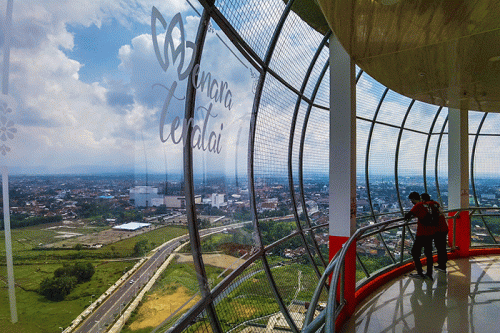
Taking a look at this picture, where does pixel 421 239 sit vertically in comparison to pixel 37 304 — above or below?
below

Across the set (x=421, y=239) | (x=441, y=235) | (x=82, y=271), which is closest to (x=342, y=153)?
(x=421, y=239)

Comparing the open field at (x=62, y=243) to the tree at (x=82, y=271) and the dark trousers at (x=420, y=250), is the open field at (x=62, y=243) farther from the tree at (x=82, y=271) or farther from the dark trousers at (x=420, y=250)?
the dark trousers at (x=420, y=250)

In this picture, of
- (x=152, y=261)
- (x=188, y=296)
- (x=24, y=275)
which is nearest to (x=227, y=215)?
(x=188, y=296)

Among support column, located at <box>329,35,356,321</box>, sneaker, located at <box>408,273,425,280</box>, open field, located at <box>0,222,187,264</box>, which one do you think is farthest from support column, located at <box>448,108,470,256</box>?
open field, located at <box>0,222,187,264</box>

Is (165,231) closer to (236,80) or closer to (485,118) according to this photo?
(236,80)

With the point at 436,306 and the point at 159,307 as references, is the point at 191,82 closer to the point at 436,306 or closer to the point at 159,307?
the point at 159,307
